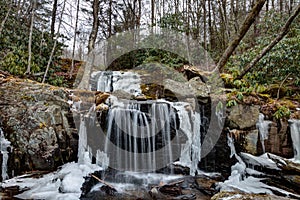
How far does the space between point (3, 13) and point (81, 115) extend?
5.75m

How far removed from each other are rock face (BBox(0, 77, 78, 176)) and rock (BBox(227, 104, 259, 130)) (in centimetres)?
425

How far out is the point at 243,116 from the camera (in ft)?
19.2

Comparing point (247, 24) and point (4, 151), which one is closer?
point (247, 24)

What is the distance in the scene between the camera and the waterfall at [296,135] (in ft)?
17.8

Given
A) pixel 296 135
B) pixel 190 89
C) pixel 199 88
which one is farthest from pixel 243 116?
pixel 190 89

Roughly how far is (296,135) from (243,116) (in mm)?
1345

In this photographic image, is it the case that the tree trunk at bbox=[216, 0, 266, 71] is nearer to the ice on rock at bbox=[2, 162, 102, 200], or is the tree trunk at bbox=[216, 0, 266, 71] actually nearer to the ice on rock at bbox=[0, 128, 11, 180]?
the ice on rock at bbox=[2, 162, 102, 200]

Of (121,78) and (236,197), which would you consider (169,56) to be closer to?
(121,78)

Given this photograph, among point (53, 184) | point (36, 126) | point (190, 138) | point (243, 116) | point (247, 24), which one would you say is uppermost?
point (247, 24)

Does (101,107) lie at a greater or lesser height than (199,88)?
lesser

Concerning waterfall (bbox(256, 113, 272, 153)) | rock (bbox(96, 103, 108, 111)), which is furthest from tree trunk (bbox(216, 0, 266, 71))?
waterfall (bbox(256, 113, 272, 153))

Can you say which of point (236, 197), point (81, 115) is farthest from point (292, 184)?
point (81, 115)

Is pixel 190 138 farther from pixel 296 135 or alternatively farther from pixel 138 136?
pixel 296 135

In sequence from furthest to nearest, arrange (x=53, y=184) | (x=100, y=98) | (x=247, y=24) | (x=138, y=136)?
(x=100, y=98) → (x=138, y=136) → (x=53, y=184) → (x=247, y=24)
